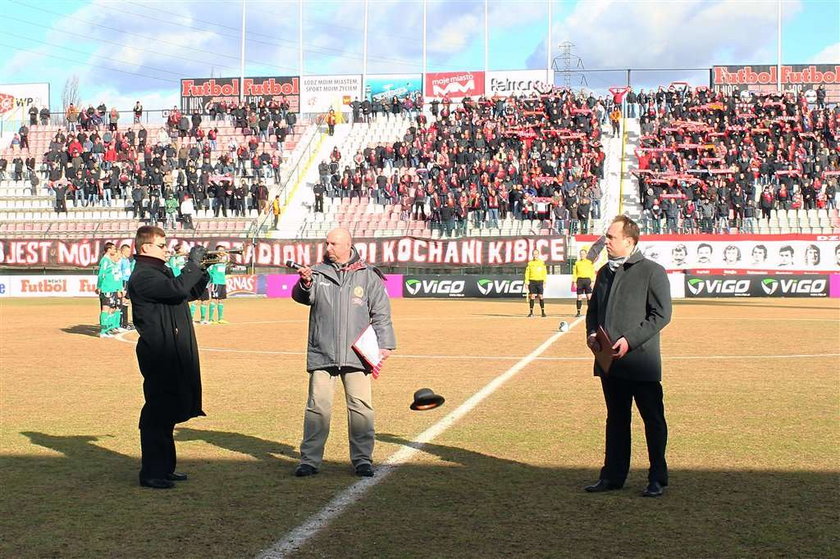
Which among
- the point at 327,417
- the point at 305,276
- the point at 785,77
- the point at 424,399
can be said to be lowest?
the point at 327,417

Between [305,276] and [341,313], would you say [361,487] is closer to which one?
[341,313]

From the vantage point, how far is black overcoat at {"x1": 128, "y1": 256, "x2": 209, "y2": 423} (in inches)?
314

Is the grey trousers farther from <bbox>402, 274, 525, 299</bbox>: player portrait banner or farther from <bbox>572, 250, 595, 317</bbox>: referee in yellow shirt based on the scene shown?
<bbox>402, 274, 525, 299</bbox>: player portrait banner

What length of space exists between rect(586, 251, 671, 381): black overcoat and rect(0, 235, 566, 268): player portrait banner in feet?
120

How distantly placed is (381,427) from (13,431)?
368cm

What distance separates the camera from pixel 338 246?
848cm

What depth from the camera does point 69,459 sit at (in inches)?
362

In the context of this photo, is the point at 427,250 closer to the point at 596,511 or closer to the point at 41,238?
the point at 41,238

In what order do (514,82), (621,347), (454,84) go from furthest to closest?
(454,84) < (514,82) < (621,347)

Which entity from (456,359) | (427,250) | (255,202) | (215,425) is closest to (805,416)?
(215,425)

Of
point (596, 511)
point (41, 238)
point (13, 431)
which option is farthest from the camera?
point (41, 238)

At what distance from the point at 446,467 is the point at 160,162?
1833 inches

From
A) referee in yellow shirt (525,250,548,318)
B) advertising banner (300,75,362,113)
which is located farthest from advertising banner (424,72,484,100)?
referee in yellow shirt (525,250,548,318)

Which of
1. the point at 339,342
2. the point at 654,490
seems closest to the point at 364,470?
the point at 339,342
